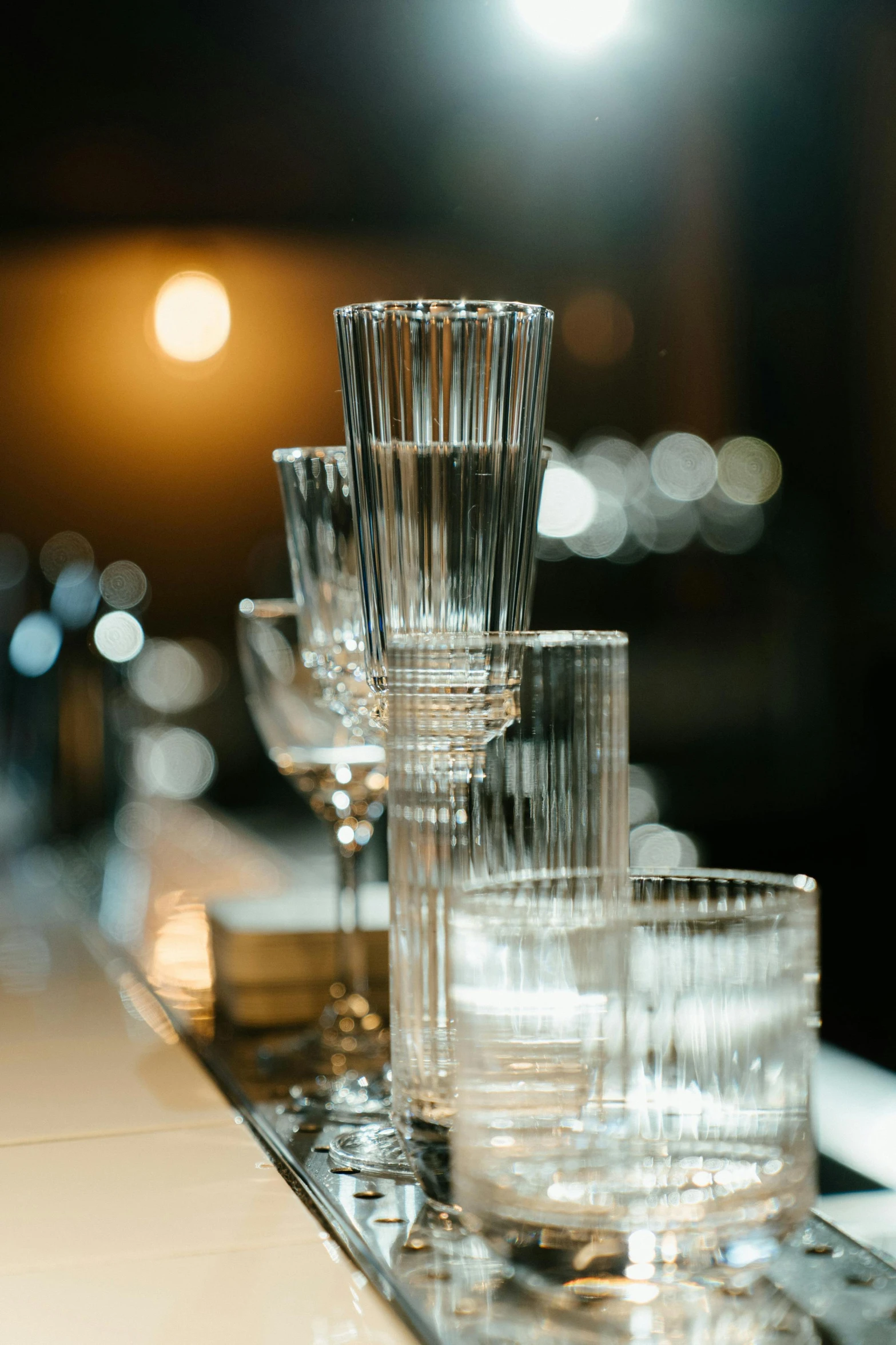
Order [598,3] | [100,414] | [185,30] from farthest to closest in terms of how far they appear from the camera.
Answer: [100,414] → [185,30] → [598,3]

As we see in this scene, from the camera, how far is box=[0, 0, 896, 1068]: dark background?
146cm

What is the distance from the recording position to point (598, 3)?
1.39 metres

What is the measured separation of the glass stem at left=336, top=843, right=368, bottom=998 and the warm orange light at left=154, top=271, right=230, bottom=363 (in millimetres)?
1378

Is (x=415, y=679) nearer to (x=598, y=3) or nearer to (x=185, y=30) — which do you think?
(x=598, y=3)

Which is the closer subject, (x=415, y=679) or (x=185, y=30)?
(x=415, y=679)

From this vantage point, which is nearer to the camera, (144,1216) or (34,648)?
(144,1216)

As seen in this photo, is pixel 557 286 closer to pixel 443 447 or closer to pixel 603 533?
pixel 603 533

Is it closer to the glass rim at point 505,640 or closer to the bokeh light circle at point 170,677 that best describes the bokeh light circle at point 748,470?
the bokeh light circle at point 170,677

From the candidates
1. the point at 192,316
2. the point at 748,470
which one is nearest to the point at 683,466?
the point at 748,470

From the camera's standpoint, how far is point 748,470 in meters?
2.52

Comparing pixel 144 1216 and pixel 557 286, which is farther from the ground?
pixel 557 286

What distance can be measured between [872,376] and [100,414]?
1253 mm

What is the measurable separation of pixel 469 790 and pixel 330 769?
0.25 meters

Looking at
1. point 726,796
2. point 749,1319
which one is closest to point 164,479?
point 726,796
